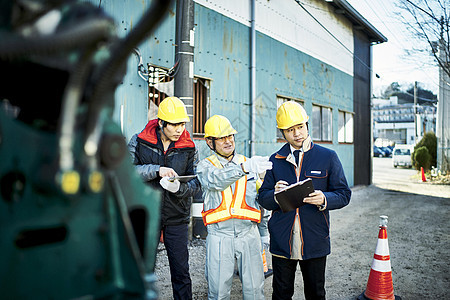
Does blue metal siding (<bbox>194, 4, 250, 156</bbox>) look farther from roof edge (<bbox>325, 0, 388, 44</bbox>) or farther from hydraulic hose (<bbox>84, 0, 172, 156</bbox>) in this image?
roof edge (<bbox>325, 0, 388, 44</bbox>)

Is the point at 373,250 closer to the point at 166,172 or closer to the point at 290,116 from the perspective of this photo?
the point at 290,116

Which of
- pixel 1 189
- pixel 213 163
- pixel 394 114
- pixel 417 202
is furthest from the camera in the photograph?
pixel 394 114

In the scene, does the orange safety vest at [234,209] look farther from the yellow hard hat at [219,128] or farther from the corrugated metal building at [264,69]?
the corrugated metal building at [264,69]

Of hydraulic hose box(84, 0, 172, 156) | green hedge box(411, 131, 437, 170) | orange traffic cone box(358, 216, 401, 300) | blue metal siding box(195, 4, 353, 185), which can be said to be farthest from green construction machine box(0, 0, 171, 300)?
green hedge box(411, 131, 437, 170)

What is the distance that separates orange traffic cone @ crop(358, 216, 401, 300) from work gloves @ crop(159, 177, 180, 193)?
238 cm

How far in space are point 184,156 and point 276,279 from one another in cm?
150

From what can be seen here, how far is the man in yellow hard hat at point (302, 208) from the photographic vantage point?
9.92 feet

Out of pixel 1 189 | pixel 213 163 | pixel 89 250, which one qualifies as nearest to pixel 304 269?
pixel 213 163

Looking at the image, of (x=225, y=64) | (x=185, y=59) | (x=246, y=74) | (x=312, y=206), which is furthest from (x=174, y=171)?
(x=246, y=74)

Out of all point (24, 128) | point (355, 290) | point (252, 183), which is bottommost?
point (355, 290)

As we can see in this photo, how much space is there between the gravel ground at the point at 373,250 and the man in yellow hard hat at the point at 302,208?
129cm

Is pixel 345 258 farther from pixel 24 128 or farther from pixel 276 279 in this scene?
pixel 24 128

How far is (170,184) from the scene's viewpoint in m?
3.37

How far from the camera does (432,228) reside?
7703 mm
